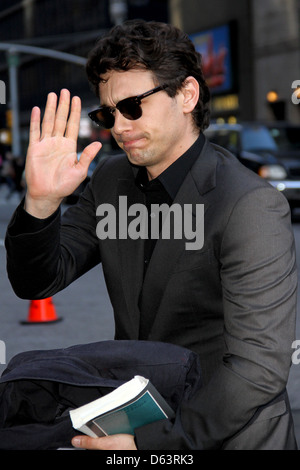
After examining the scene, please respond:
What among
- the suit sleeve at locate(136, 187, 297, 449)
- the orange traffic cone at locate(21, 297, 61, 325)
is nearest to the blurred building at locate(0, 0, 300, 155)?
the orange traffic cone at locate(21, 297, 61, 325)

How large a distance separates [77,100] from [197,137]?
0.40m

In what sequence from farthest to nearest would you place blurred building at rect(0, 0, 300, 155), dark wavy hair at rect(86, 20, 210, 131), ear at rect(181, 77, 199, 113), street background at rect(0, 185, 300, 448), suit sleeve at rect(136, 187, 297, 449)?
1. blurred building at rect(0, 0, 300, 155)
2. street background at rect(0, 185, 300, 448)
3. ear at rect(181, 77, 199, 113)
4. dark wavy hair at rect(86, 20, 210, 131)
5. suit sleeve at rect(136, 187, 297, 449)

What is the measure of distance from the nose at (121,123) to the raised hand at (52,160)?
12cm

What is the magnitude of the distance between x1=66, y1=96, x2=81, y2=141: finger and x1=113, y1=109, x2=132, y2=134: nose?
119mm

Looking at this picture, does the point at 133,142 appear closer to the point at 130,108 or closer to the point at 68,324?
the point at 130,108

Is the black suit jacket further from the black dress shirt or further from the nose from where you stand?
the nose

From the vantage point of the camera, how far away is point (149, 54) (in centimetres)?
254

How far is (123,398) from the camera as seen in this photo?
80.6 inches

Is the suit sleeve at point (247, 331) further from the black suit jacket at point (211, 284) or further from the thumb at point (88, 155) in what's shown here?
the thumb at point (88, 155)

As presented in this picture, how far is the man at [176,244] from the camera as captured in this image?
7.04 feet

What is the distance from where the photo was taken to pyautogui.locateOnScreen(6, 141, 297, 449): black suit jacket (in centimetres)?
212

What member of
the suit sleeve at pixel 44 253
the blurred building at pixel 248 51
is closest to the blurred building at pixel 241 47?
the blurred building at pixel 248 51

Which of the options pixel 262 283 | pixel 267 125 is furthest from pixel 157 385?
pixel 267 125

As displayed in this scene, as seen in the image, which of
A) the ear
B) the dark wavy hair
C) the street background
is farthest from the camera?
the street background
